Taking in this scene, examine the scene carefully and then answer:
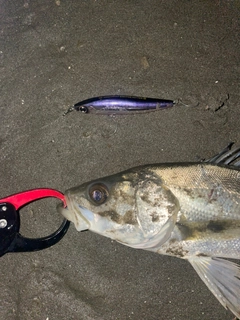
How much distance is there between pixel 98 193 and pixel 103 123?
83 cm

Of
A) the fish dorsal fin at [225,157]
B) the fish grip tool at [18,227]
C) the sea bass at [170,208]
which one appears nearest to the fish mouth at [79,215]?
the sea bass at [170,208]

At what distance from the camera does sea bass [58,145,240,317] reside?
2.58 m

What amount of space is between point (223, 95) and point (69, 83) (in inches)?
55.8

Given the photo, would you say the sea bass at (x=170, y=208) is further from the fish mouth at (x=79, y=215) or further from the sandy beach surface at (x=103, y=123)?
the sandy beach surface at (x=103, y=123)

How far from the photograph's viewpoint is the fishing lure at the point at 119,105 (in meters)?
3.06

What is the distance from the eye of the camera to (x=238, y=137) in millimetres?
3184

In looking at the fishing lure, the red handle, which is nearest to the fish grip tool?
the red handle

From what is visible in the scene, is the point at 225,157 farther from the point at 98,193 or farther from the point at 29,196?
the point at 29,196

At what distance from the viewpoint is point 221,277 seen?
8.93ft

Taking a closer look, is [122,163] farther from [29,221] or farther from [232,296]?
[232,296]

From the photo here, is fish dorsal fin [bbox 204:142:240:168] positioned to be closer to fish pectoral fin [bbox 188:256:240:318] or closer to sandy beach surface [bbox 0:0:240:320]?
sandy beach surface [bbox 0:0:240:320]

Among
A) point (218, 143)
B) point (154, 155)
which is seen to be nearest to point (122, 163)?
point (154, 155)

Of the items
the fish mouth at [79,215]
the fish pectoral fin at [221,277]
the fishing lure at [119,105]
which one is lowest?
the fish pectoral fin at [221,277]

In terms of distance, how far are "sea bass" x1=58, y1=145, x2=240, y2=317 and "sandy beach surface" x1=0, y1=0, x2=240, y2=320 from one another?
507 mm
